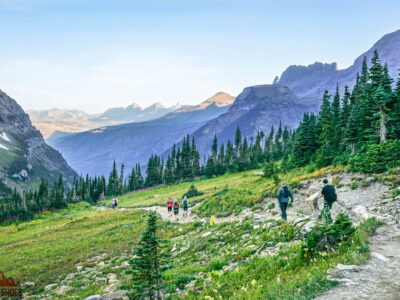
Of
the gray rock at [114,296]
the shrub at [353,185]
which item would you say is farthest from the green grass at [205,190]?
the gray rock at [114,296]

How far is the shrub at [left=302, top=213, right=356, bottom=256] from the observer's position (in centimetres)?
925

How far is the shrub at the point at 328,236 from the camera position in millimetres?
9250

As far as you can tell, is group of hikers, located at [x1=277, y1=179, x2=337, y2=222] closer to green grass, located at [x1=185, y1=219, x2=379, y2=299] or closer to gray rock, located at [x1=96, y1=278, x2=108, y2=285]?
green grass, located at [x1=185, y1=219, x2=379, y2=299]

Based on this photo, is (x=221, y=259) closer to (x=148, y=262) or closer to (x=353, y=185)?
(x=148, y=262)

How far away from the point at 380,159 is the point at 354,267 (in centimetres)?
1959

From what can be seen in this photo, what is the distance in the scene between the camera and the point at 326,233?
9.28m

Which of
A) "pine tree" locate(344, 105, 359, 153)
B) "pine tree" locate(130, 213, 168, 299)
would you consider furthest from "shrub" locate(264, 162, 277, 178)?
"pine tree" locate(130, 213, 168, 299)

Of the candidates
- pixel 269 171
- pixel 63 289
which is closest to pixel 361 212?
pixel 63 289

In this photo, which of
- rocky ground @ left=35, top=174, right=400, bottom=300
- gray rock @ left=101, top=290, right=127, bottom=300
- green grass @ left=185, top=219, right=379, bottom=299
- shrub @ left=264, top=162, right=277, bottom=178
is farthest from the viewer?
shrub @ left=264, top=162, right=277, bottom=178

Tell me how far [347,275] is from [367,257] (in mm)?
1352

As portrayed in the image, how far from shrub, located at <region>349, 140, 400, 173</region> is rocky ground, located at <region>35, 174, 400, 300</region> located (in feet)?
3.91

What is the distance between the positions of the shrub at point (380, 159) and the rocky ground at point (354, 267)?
119cm

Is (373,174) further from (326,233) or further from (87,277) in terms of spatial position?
(87,277)

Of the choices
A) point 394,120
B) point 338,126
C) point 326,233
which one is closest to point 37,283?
point 326,233
